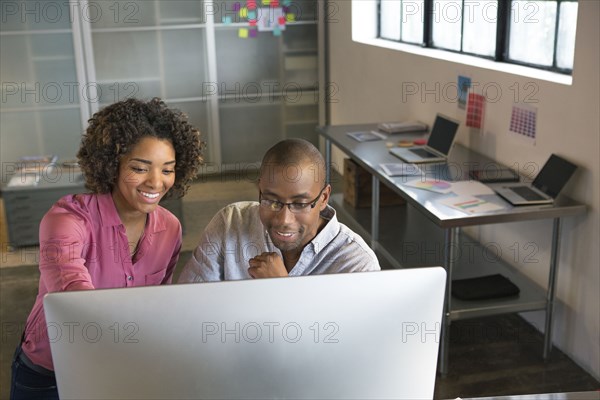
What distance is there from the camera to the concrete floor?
10.6 ft

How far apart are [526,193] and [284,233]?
6.76 feet

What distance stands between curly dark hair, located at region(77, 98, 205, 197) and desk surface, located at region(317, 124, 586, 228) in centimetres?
154

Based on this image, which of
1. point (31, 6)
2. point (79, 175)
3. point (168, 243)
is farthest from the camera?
point (31, 6)

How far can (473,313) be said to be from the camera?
334 centimetres

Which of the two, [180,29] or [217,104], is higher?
[180,29]

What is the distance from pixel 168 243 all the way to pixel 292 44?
509cm

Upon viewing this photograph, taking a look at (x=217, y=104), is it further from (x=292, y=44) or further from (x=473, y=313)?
(x=473, y=313)

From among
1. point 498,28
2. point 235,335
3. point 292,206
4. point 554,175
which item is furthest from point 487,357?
point 235,335

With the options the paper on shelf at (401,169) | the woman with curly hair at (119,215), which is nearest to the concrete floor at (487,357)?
the paper on shelf at (401,169)

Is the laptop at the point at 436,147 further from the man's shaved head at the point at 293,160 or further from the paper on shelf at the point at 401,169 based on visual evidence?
the man's shaved head at the point at 293,160

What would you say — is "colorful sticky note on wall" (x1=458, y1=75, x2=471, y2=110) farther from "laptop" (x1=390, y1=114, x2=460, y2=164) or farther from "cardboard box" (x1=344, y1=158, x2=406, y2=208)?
"cardboard box" (x1=344, y1=158, x2=406, y2=208)

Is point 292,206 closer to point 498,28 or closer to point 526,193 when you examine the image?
point 526,193

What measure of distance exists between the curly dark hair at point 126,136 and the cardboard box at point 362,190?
3305mm

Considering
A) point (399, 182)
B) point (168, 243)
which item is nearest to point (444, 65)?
point (399, 182)
